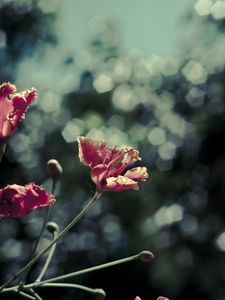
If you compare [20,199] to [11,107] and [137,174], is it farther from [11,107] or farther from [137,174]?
[137,174]

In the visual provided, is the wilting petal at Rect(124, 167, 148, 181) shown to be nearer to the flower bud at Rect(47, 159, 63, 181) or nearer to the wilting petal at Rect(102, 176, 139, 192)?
the wilting petal at Rect(102, 176, 139, 192)

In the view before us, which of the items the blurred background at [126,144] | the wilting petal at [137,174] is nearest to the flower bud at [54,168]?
the wilting petal at [137,174]

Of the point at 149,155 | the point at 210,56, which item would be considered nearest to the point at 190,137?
the point at 149,155

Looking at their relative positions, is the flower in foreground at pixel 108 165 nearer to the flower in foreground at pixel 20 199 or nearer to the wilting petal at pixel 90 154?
the wilting petal at pixel 90 154

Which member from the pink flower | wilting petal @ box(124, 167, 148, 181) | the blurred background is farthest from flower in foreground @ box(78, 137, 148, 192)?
the blurred background

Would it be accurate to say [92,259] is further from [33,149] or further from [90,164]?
[90,164]

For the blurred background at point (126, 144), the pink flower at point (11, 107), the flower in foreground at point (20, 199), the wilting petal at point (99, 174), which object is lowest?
the blurred background at point (126, 144)
